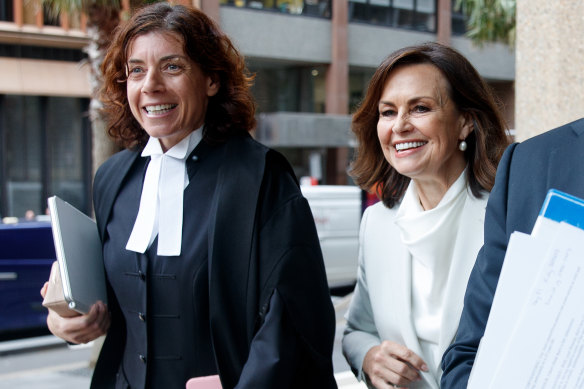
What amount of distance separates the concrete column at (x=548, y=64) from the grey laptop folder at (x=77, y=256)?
2248mm

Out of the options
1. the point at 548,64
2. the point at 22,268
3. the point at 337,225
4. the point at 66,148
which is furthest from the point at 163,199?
the point at 66,148

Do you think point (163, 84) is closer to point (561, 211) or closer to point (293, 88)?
point (561, 211)

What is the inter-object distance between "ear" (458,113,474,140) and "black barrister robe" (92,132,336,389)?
0.52 m

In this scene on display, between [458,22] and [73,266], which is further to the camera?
[458,22]

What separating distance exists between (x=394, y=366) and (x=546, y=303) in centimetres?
108

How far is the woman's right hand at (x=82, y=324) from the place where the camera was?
195cm

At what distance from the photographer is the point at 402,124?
74.2 inches

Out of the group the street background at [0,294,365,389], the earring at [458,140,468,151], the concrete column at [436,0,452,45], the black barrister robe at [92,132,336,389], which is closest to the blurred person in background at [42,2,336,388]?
the black barrister robe at [92,132,336,389]

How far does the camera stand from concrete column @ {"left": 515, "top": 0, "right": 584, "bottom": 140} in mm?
3043

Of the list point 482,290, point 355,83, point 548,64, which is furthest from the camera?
point 355,83

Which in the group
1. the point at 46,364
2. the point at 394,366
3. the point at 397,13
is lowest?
the point at 46,364

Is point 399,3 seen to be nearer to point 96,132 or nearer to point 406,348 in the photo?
point 96,132

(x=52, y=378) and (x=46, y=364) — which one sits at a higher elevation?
(x=52, y=378)

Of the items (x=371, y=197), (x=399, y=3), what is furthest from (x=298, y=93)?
(x=371, y=197)
